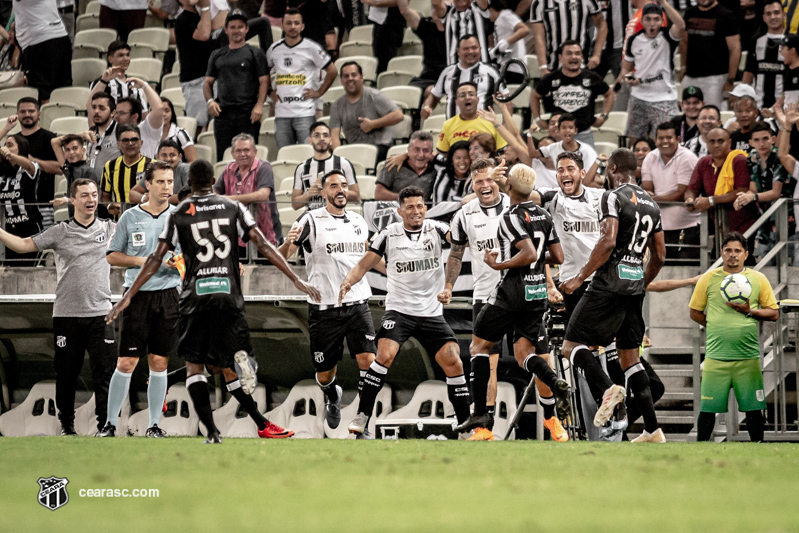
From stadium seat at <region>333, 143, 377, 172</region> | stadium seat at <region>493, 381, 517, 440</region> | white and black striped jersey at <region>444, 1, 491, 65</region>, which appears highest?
white and black striped jersey at <region>444, 1, 491, 65</region>

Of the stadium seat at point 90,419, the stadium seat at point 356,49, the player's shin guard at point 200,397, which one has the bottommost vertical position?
the stadium seat at point 90,419

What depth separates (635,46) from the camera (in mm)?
14141

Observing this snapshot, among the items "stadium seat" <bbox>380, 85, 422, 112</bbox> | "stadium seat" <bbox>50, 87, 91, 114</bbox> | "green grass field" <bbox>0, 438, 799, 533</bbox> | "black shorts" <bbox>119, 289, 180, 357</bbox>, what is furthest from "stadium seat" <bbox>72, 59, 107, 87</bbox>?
"green grass field" <bbox>0, 438, 799, 533</bbox>

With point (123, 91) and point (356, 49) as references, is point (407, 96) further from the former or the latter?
point (123, 91)

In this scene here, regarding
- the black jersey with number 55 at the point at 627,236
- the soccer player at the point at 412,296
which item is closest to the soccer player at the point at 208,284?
the soccer player at the point at 412,296

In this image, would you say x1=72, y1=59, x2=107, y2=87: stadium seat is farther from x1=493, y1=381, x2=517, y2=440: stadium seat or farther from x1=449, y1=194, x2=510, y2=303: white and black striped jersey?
x1=449, y1=194, x2=510, y2=303: white and black striped jersey

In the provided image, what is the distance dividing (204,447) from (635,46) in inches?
338

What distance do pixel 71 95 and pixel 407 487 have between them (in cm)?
1424

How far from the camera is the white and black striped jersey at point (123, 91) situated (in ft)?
49.7

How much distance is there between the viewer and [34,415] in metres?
13.9

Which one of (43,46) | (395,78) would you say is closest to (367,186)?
(395,78)

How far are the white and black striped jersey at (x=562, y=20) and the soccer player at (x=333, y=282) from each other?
213 inches

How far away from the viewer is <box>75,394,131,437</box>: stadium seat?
44.6 ft

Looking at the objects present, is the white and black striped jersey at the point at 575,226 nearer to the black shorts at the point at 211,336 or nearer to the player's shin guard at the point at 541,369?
the player's shin guard at the point at 541,369
